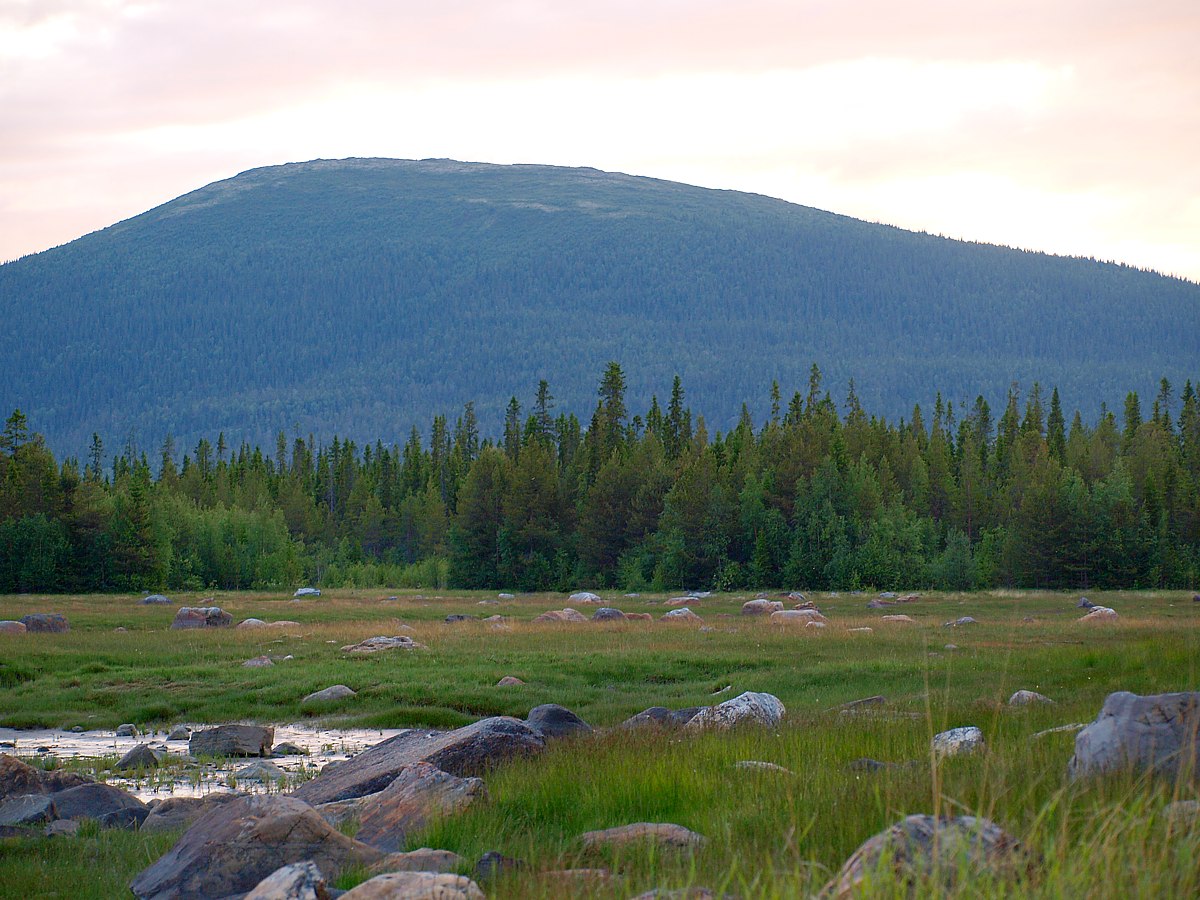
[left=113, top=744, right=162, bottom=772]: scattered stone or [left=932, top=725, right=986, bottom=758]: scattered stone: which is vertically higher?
[left=932, top=725, right=986, bottom=758]: scattered stone

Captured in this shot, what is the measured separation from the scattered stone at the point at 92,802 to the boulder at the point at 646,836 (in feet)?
27.9

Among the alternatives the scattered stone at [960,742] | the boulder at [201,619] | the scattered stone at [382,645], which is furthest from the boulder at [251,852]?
the boulder at [201,619]

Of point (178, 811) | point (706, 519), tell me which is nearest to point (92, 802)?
point (178, 811)

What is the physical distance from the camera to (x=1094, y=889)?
5191mm

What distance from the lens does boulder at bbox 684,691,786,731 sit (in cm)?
1656

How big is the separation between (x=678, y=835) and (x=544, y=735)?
758 cm

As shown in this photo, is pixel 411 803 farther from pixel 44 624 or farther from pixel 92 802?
pixel 44 624

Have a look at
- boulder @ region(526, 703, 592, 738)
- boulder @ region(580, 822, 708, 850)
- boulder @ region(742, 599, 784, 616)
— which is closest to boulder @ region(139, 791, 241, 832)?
boulder @ region(526, 703, 592, 738)

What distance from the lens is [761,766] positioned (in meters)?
11.0

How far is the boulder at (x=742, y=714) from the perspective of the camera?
1656 cm

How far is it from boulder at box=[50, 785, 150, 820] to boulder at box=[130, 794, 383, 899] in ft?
17.7

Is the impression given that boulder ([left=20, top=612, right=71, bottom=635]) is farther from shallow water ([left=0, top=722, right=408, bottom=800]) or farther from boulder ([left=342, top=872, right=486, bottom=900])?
boulder ([left=342, top=872, right=486, bottom=900])

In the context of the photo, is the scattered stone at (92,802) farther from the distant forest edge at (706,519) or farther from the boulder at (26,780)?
the distant forest edge at (706,519)

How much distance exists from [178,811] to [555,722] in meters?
5.66
